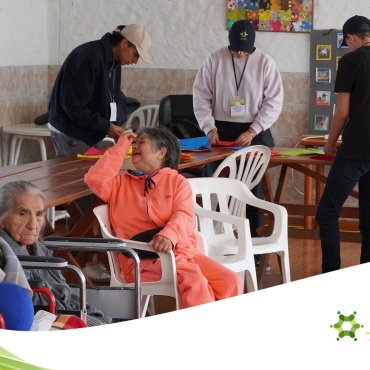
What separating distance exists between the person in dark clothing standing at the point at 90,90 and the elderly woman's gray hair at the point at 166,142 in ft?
5.15

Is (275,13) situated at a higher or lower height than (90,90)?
higher

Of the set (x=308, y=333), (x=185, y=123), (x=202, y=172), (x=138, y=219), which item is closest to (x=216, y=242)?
(x=138, y=219)

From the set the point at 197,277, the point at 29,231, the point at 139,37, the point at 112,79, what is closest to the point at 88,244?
the point at 29,231

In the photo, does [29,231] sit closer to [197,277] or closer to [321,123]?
[197,277]

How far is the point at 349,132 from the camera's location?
16.9ft

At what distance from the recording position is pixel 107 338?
54.1 inches

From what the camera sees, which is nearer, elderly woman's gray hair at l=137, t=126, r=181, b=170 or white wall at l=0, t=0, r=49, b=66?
elderly woman's gray hair at l=137, t=126, r=181, b=170

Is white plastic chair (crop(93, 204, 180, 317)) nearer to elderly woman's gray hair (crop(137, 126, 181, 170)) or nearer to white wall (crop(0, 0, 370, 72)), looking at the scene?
elderly woman's gray hair (crop(137, 126, 181, 170))

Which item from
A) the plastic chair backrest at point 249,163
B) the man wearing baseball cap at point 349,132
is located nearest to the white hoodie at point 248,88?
the plastic chair backrest at point 249,163

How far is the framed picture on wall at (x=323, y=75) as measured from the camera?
7582mm

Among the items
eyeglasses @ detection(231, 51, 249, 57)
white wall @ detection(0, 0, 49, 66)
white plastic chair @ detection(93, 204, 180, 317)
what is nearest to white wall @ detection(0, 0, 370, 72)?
white wall @ detection(0, 0, 49, 66)

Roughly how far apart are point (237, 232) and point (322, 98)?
3.16m

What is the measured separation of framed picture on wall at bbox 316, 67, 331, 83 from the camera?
758cm

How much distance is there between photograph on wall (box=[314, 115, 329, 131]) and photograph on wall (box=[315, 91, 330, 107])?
107 mm
